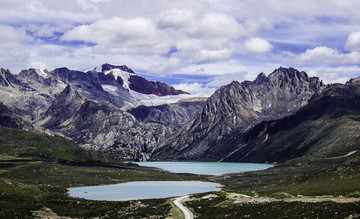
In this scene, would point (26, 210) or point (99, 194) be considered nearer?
point (26, 210)

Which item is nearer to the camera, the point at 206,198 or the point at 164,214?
the point at 164,214

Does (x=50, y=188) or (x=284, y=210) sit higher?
(x=284, y=210)

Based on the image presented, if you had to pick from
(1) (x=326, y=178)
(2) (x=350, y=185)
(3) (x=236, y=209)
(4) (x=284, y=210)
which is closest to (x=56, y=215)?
(3) (x=236, y=209)

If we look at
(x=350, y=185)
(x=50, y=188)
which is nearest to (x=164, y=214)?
(x=350, y=185)

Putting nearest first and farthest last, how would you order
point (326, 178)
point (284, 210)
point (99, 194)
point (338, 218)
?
point (338, 218)
point (284, 210)
point (326, 178)
point (99, 194)

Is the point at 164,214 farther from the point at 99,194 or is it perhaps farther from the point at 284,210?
the point at 99,194

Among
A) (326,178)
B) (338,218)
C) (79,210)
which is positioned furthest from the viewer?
(326,178)

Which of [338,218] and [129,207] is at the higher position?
[338,218]

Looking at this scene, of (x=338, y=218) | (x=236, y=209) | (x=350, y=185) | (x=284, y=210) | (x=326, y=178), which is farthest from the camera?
(x=326, y=178)

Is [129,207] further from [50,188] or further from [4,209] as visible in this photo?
[50,188]
